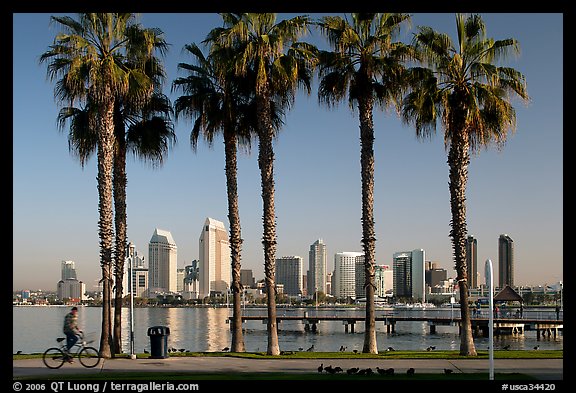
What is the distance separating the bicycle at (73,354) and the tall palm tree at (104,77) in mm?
3736

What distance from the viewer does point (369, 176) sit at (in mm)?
26656

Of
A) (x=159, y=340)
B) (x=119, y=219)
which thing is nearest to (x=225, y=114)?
(x=119, y=219)

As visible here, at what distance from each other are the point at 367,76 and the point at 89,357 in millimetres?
13888

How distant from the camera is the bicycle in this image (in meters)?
20.1

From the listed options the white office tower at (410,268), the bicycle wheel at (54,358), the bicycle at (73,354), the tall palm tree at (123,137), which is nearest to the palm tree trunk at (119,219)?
the tall palm tree at (123,137)

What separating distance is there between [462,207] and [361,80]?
6029 millimetres

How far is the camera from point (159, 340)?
2405cm

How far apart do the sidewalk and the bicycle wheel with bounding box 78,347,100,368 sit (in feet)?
0.67

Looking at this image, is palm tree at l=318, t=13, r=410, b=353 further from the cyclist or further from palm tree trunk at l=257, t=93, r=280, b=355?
the cyclist

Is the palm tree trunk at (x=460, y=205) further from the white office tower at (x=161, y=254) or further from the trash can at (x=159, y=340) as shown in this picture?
the white office tower at (x=161, y=254)

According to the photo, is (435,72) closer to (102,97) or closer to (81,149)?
(102,97)

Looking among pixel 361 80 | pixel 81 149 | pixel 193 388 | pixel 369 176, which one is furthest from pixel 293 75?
pixel 193 388

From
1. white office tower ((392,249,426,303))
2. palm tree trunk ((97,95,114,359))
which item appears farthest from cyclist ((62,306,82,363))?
white office tower ((392,249,426,303))
